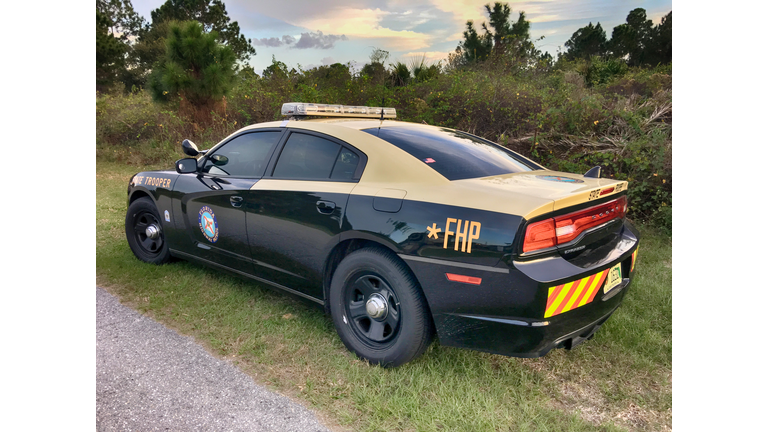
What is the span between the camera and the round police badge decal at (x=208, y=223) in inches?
141

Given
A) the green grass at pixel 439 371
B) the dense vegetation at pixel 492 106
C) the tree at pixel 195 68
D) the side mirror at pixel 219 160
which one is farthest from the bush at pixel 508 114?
the side mirror at pixel 219 160

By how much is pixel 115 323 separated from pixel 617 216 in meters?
3.40

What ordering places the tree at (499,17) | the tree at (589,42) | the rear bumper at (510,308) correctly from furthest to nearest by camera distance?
the tree at (589,42), the tree at (499,17), the rear bumper at (510,308)

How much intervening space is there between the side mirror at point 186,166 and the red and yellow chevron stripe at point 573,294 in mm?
2939

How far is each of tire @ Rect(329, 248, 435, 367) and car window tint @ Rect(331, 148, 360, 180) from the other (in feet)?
1.62

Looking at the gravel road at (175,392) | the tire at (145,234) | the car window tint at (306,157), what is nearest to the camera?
the gravel road at (175,392)

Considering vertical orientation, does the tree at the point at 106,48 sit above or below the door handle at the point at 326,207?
above

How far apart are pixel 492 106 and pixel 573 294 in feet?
20.8

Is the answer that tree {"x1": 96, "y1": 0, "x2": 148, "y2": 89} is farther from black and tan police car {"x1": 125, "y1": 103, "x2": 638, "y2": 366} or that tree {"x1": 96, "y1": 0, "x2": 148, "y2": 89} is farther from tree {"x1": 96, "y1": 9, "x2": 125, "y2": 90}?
black and tan police car {"x1": 125, "y1": 103, "x2": 638, "y2": 366}

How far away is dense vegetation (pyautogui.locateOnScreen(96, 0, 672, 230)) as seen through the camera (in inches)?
247

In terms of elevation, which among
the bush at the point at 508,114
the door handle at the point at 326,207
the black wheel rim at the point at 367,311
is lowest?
the black wheel rim at the point at 367,311

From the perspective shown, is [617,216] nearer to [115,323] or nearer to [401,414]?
[401,414]

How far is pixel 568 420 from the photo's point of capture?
2.24 m

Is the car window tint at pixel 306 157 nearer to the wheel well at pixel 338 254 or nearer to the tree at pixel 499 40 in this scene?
the wheel well at pixel 338 254
